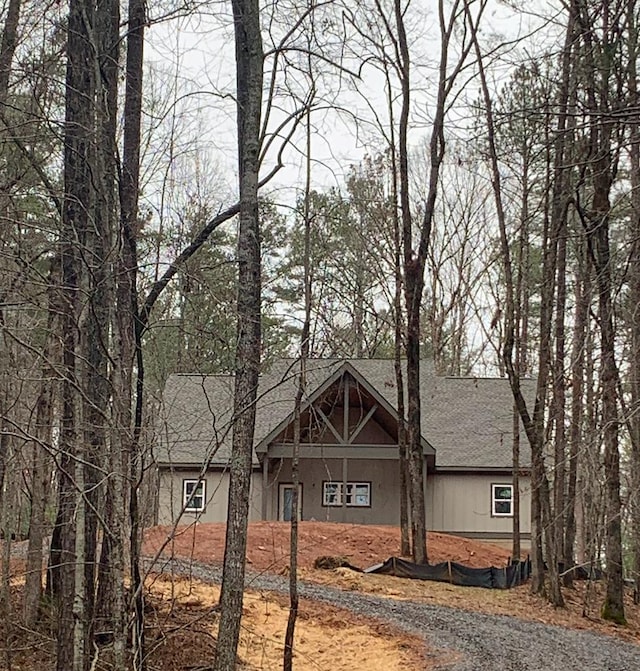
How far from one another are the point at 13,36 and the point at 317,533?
1253 centimetres

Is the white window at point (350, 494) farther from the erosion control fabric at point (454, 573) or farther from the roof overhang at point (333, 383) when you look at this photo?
the erosion control fabric at point (454, 573)

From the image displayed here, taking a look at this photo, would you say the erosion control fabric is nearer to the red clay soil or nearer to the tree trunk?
the red clay soil

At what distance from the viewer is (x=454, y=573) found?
16422 millimetres

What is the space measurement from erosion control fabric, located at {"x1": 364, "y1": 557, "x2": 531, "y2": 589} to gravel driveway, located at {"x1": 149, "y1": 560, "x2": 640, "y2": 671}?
2298mm

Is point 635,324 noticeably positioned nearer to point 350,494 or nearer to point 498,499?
point 498,499

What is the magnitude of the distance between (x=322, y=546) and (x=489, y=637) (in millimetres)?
6397

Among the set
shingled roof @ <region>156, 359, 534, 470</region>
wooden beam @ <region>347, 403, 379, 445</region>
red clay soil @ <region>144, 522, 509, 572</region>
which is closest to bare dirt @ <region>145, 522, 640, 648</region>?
red clay soil @ <region>144, 522, 509, 572</region>

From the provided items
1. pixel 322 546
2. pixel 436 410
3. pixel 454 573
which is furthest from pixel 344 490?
pixel 436 410

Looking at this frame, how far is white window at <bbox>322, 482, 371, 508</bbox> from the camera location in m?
23.6

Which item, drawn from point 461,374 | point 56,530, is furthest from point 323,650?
point 461,374

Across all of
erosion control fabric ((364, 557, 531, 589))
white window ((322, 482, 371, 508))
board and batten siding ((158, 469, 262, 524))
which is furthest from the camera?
white window ((322, 482, 371, 508))

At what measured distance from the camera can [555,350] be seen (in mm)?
16781

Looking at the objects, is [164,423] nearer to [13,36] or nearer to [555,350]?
[13,36]

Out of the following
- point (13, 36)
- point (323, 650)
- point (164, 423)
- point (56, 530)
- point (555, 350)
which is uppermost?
point (13, 36)
